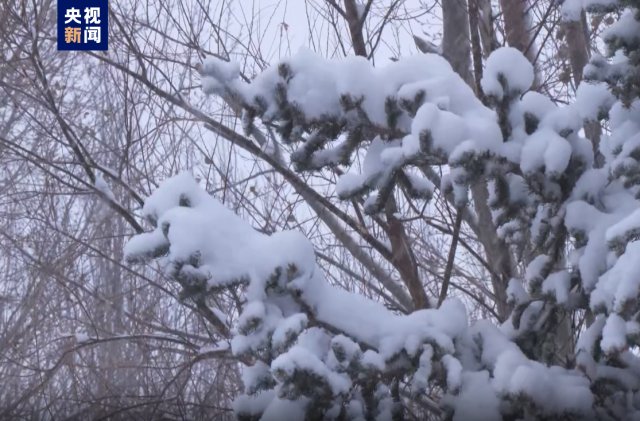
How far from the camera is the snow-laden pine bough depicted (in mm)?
2387

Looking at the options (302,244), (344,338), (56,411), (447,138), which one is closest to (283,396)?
(344,338)

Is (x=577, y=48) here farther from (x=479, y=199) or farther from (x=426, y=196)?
(x=426, y=196)

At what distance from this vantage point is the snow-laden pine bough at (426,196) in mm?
2387

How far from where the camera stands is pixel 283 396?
2354mm

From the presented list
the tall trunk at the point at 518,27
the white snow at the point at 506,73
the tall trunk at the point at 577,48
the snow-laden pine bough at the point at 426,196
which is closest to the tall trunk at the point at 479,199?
the tall trunk at the point at 518,27

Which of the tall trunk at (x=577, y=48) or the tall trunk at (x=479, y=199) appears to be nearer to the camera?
the tall trunk at (x=479, y=199)

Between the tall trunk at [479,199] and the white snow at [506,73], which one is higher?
the tall trunk at [479,199]

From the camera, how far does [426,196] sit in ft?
9.62

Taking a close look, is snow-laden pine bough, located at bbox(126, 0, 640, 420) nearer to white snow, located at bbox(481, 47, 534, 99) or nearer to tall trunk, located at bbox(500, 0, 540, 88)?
white snow, located at bbox(481, 47, 534, 99)

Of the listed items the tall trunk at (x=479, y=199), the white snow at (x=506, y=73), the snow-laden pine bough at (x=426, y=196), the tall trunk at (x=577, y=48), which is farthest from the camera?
the tall trunk at (x=577, y=48)

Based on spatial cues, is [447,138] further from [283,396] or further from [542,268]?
[283,396]

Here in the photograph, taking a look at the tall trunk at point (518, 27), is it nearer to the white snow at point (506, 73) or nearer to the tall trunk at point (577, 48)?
the tall trunk at point (577, 48)

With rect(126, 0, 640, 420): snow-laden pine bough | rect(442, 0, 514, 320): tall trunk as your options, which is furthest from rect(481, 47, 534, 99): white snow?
rect(442, 0, 514, 320): tall trunk

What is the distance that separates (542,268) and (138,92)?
295 cm
